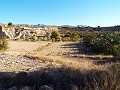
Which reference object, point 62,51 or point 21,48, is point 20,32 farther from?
point 62,51

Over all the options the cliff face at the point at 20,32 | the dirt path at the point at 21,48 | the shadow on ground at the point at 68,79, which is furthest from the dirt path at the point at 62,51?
the cliff face at the point at 20,32

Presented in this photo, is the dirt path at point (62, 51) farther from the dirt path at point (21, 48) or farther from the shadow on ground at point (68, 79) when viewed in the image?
the shadow on ground at point (68, 79)

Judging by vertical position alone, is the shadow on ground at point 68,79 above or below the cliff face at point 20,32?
above

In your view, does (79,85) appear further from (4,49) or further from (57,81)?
(4,49)

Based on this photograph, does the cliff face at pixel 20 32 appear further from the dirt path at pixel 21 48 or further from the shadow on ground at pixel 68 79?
the shadow on ground at pixel 68 79


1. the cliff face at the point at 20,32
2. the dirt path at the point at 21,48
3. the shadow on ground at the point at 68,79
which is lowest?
the cliff face at the point at 20,32

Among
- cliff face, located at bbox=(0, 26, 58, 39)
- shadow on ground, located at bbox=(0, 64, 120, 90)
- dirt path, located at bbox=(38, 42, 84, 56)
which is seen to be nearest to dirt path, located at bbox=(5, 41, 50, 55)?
dirt path, located at bbox=(38, 42, 84, 56)

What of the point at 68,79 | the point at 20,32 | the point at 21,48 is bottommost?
the point at 20,32

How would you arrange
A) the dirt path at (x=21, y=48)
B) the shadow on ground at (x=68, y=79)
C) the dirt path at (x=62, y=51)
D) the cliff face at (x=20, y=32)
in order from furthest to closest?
1. the cliff face at (x=20, y=32)
2. the dirt path at (x=62, y=51)
3. the dirt path at (x=21, y=48)
4. the shadow on ground at (x=68, y=79)

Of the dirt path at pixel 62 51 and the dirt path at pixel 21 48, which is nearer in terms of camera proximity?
the dirt path at pixel 21 48

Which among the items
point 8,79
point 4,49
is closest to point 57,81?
point 8,79

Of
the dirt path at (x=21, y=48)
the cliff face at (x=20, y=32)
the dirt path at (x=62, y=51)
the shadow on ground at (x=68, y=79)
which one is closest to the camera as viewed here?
the shadow on ground at (x=68, y=79)

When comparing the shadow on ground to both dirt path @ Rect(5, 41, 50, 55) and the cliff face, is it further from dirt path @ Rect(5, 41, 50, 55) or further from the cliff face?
the cliff face

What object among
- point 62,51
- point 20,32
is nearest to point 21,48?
point 62,51
